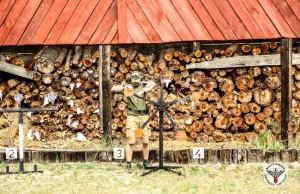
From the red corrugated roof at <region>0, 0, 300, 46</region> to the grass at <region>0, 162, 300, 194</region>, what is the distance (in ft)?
7.61

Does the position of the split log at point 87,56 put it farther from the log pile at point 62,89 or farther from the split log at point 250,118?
the split log at point 250,118

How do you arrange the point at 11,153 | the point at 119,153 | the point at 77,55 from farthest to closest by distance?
the point at 77,55
the point at 119,153
the point at 11,153

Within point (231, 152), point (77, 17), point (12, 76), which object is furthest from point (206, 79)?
point (12, 76)

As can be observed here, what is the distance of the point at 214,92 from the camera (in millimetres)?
11500

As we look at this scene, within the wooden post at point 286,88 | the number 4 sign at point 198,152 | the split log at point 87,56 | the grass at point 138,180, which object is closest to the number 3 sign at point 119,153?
the grass at point 138,180

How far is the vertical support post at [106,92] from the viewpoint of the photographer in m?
11.3

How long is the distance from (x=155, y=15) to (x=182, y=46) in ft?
2.36

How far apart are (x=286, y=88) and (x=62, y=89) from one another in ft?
12.6

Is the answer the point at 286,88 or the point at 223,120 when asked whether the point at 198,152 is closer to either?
the point at 223,120

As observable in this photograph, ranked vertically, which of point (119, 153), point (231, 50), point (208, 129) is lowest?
point (119, 153)

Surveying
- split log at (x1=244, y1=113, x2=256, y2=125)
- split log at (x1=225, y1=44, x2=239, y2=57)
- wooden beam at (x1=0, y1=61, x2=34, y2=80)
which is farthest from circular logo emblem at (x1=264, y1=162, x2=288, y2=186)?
wooden beam at (x1=0, y1=61, x2=34, y2=80)

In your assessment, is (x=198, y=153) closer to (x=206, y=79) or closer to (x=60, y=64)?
(x=206, y=79)

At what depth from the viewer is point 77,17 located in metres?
11.8

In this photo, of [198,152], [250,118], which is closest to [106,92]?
[198,152]
